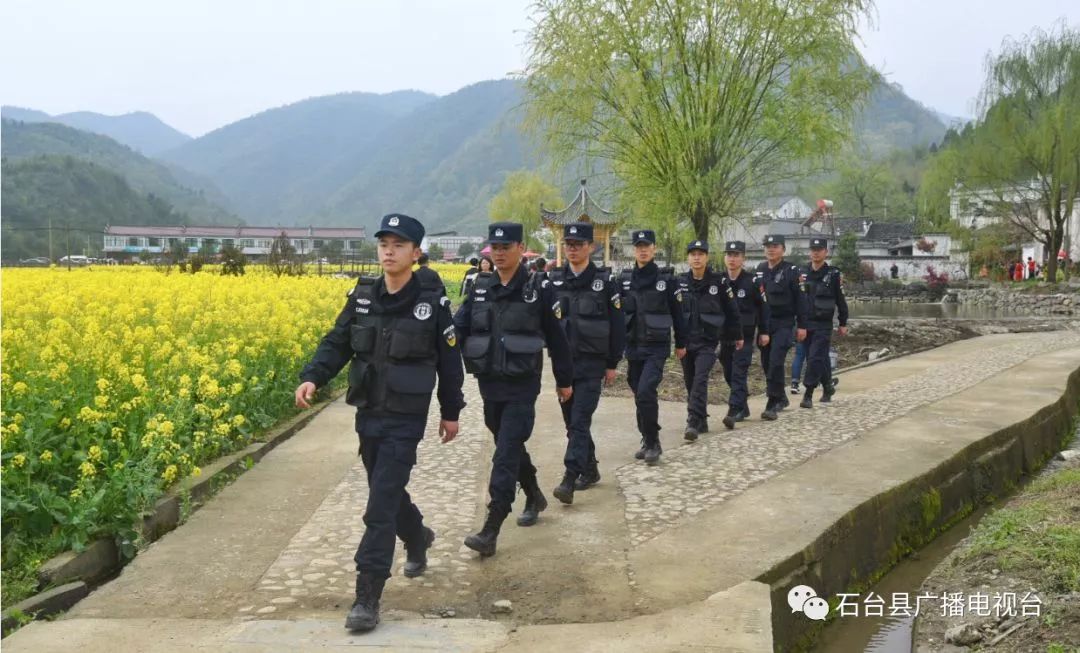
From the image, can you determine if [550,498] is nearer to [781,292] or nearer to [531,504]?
[531,504]

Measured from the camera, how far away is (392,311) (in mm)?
4484

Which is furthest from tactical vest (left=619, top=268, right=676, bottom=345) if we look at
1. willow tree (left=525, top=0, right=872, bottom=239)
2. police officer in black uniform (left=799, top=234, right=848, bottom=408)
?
willow tree (left=525, top=0, right=872, bottom=239)

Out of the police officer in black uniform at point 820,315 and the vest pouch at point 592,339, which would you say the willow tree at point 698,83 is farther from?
the vest pouch at point 592,339

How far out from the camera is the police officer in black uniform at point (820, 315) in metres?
10.7

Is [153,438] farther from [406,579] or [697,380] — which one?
[697,380]

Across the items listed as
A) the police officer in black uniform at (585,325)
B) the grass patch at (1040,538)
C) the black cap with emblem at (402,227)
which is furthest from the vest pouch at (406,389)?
the grass patch at (1040,538)

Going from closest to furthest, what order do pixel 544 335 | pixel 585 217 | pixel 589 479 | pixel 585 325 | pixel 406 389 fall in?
pixel 406 389 → pixel 544 335 → pixel 585 325 → pixel 589 479 → pixel 585 217

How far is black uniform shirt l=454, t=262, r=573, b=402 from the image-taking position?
17.9 feet

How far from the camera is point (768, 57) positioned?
17328 millimetres

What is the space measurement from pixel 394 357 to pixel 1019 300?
3948 centimetres

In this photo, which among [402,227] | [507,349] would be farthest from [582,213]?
[402,227]

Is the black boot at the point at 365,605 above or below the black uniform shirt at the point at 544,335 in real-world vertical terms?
below

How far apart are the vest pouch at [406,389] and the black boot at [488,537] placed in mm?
1105

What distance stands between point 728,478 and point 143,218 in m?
98.8
